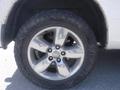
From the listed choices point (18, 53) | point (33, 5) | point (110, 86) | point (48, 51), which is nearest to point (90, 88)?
point (110, 86)

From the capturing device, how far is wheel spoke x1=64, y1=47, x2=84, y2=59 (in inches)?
141

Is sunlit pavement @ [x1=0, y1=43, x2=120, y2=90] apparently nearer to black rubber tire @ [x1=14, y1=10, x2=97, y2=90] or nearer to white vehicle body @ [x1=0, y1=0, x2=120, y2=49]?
black rubber tire @ [x1=14, y1=10, x2=97, y2=90]

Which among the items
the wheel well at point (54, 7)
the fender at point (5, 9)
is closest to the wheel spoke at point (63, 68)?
the wheel well at point (54, 7)

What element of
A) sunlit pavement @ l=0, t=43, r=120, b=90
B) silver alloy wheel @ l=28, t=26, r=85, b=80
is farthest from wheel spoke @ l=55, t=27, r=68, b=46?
sunlit pavement @ l=0, t=43, r=120, b=90

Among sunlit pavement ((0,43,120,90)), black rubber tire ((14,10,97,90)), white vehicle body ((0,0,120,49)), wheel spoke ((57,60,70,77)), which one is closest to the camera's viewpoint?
white vehicle body ((0,0,120,49))

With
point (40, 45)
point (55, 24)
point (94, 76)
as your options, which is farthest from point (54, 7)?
point (94, 76)

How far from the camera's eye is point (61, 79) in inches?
143

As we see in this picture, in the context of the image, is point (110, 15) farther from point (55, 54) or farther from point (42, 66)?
point (42, 66)

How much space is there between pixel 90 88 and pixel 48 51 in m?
0.71

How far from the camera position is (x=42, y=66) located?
3607 millimetres

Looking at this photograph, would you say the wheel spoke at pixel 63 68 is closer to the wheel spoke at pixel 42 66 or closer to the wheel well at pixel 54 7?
the wheel spoke at pixel 42 66

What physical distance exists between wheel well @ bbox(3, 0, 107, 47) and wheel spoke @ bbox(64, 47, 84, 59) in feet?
0.96

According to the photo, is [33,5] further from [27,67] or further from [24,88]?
[24,88]

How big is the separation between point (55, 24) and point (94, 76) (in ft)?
Answer: 3.31
